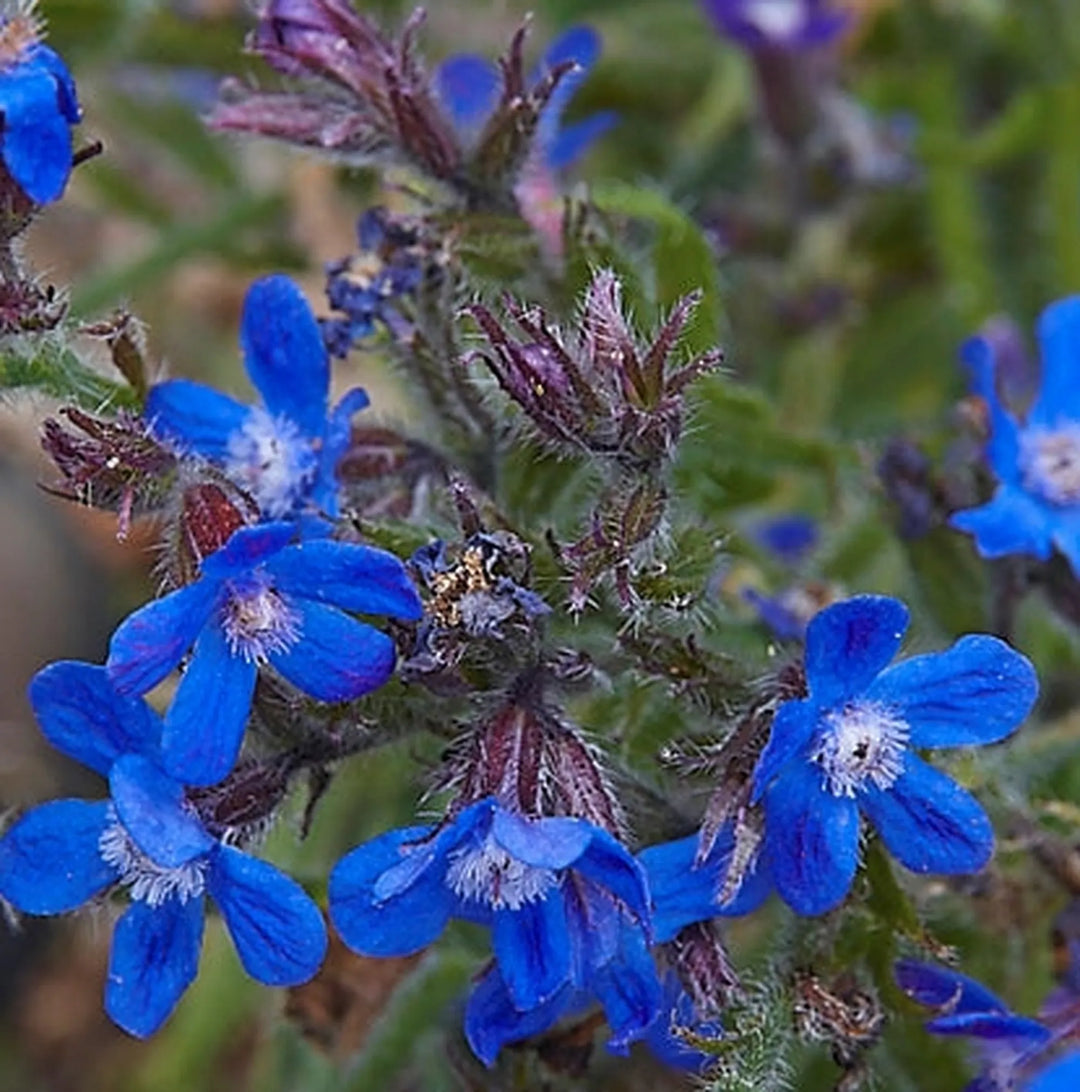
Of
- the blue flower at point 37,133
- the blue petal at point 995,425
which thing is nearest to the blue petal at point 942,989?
the blue petal at point 995,425

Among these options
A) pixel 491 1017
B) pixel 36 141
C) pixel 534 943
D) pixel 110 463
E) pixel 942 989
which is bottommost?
pixel 942 989

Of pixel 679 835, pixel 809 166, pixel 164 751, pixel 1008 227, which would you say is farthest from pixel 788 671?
pixel 1008 227

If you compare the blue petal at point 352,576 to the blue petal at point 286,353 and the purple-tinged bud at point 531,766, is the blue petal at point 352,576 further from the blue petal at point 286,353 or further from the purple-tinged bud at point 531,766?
the blue petal at point 286,353

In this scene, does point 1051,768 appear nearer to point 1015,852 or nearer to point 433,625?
point 1015,852

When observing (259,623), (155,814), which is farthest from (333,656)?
(155,814)

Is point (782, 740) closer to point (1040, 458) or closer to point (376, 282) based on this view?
point (376, 282)

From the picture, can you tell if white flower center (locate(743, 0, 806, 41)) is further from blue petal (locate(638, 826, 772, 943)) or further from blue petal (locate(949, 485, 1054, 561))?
blue petal (locate(638, 826, 772, 943))
